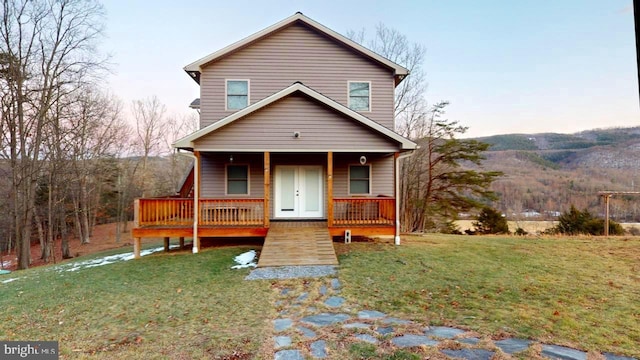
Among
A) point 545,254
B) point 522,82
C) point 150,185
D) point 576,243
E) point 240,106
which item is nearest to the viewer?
point 545,254

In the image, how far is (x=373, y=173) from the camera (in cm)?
1289

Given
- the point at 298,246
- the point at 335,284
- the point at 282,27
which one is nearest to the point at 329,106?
the point at 282,27

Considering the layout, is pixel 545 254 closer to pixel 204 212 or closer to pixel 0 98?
pixel 204 212

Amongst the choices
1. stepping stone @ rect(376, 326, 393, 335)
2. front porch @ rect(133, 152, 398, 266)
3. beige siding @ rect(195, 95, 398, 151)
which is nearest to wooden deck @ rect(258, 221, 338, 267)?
front porch @ rect(133, 152, 398, 266)

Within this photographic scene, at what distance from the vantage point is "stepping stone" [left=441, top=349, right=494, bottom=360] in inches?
148

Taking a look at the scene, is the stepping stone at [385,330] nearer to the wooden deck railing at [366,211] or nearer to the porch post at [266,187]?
the wooden deck railing at [366,211]

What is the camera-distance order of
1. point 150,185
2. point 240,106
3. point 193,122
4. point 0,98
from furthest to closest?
1. point 193,122
2. point 150,185
3. point 0,98
4. point 240,106

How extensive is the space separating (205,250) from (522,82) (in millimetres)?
22100

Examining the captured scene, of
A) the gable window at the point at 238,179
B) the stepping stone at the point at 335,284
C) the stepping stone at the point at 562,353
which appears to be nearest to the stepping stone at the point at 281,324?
the stepping stone at the point at 335,284

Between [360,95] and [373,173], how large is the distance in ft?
10.7

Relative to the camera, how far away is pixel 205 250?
10.4 metres

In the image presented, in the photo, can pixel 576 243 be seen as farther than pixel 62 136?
No

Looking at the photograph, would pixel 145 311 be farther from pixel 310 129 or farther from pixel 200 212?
pixel 310 129

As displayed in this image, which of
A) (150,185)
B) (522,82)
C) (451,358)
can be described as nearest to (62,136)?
(150,185)
